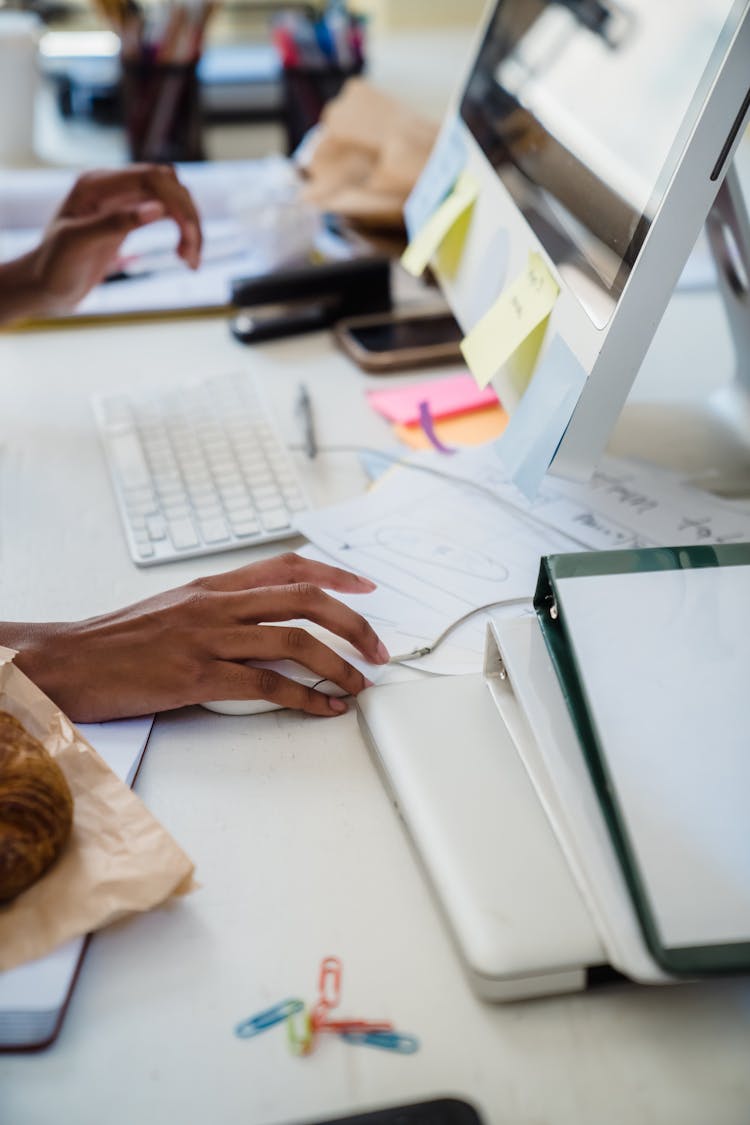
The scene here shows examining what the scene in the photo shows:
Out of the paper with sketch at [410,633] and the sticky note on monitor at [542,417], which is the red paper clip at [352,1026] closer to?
the paper with sketch at [410,633]

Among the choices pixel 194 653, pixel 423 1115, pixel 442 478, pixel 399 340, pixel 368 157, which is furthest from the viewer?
pixel 368 157

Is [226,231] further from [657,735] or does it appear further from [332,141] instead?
[657,735]

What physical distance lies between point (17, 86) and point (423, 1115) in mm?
1478

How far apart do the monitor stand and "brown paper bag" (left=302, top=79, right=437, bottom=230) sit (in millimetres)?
380

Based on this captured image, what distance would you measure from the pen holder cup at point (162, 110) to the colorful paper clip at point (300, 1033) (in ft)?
4.93

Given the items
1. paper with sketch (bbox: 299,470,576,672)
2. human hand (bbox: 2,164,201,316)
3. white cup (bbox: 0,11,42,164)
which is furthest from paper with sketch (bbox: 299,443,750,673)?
white cup (bbox: 0,11,42,164)

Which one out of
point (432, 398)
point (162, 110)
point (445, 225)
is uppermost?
point (445, 225)

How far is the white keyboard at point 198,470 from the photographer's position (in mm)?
805

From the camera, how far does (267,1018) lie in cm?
47

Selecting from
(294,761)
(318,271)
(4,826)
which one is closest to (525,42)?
(318,271)

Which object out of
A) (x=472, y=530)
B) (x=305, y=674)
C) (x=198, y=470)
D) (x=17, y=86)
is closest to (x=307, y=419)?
(x=198, y=470)

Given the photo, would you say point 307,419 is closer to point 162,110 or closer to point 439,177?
point 439,177

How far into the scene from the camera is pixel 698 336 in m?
1.12

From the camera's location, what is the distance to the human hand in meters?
1.11
